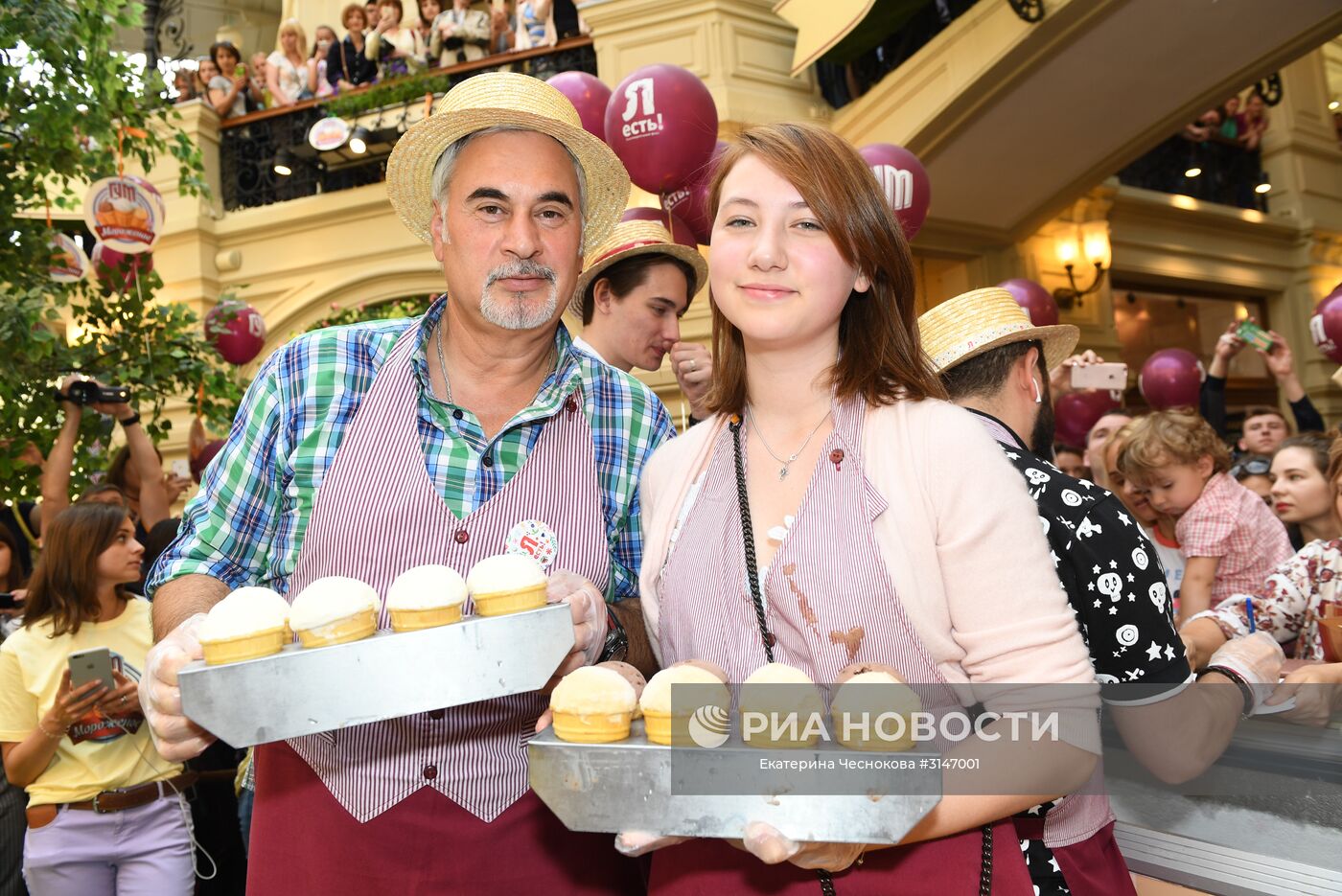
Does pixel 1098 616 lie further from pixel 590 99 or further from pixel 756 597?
pixel 590 99

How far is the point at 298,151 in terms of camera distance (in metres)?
9.57

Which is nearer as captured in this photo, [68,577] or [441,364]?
[441,364]

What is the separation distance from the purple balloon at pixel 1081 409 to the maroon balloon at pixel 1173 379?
1.13 feet

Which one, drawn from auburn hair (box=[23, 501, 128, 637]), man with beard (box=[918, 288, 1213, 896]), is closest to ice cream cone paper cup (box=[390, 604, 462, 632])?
man with beard (box=[918, 288, 1213, 896])

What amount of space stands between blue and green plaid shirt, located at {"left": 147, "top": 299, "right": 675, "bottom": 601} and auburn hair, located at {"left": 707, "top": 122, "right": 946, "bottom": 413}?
19.9 inches

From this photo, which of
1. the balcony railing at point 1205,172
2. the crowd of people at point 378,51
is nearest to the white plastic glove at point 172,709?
the crowd of people at point 378,51

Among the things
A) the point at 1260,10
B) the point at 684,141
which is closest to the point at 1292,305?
the point at 1260,10

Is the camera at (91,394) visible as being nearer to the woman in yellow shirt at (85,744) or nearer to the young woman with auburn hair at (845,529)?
the woman in yellow shirt at (85,744)

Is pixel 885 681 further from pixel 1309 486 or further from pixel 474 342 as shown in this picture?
pixel 1309 486

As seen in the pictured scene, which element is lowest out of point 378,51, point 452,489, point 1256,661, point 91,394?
point 1256,661

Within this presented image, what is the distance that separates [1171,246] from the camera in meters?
10.7

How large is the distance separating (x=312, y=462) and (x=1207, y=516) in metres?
3.00

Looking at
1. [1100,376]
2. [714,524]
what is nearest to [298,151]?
[1100,376]

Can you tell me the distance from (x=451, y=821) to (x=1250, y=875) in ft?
4.00
